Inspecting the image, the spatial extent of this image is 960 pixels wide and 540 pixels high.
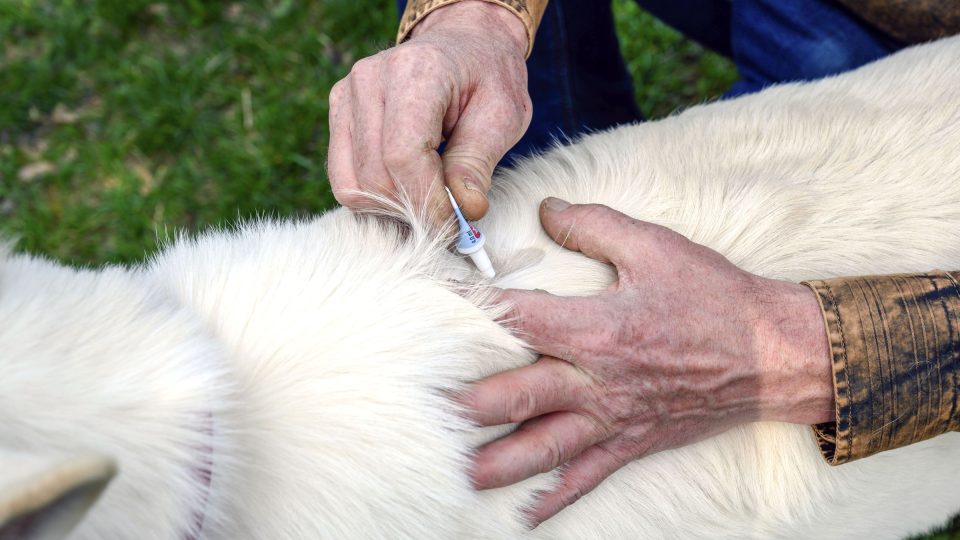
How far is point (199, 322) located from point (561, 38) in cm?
181

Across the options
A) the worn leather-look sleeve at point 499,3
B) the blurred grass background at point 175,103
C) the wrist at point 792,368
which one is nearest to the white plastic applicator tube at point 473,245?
the wrist at point 792,368

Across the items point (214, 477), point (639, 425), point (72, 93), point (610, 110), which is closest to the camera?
point (214, 477)

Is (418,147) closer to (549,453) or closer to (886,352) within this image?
(549,453)

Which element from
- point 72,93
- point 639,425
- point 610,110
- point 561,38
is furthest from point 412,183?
point 72,93

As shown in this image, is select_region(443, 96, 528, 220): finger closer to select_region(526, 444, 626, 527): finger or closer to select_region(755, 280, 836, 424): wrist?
select_region(526, 444, 626, 527): finger

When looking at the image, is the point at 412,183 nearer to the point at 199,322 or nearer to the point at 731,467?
the point at 199,322

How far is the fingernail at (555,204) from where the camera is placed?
166 cm

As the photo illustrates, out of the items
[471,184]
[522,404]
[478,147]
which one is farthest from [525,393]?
[478,147]

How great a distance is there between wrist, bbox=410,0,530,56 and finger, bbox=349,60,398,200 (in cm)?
32

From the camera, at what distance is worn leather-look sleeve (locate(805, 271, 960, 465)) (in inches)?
63.1

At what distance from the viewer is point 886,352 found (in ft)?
5.31

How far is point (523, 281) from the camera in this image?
1.58m

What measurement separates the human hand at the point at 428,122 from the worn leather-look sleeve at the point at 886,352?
27.7 inches

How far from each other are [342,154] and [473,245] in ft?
1.22
